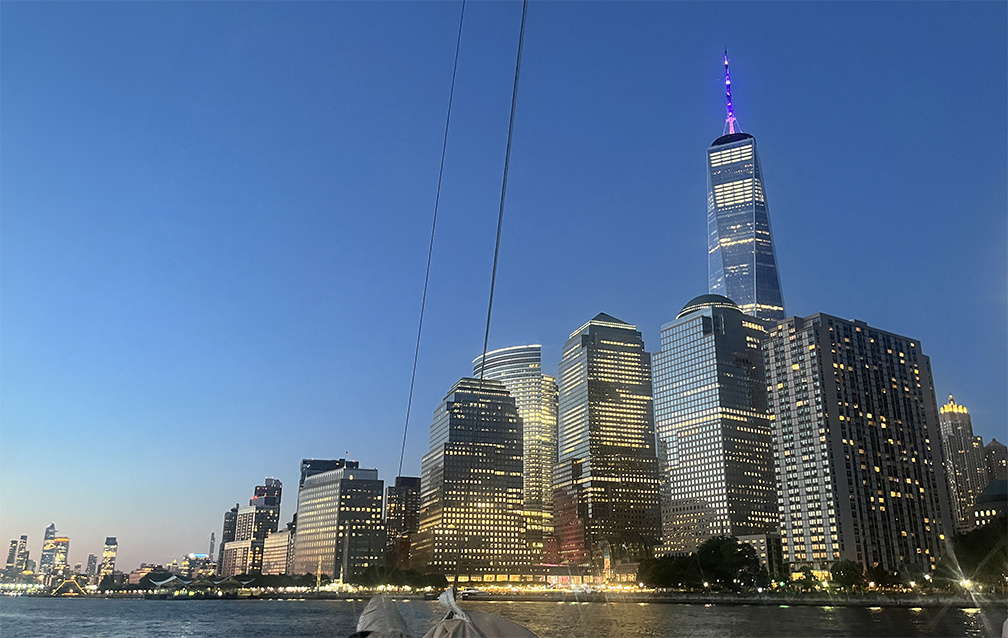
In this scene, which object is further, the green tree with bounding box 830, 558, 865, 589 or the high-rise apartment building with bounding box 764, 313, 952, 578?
the high-rise apartment building with bounding box 764, 313, 952, 578

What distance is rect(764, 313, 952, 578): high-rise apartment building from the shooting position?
5787 inches

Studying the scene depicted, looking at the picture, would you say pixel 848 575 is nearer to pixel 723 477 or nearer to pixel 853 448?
pixel 853 448

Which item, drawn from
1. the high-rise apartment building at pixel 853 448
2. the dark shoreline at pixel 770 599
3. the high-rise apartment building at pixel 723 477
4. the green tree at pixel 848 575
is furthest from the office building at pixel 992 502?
the high-rise apartment building at pixel 723 477

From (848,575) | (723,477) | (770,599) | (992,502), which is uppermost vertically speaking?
(723,477)

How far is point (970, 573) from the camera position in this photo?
294 ft

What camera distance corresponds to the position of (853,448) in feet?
500

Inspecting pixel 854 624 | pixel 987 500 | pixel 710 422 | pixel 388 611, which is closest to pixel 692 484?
pixel 710 422

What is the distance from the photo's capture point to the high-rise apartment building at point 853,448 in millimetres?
147000

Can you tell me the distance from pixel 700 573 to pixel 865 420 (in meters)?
51.9

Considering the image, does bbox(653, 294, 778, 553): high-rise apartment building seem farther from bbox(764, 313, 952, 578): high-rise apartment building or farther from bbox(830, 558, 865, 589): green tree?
bbox(830, 558, 865, 589): green tree

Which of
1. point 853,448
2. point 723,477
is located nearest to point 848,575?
point 853,448

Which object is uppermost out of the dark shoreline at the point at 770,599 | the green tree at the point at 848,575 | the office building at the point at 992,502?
the office building at the point at 992,502

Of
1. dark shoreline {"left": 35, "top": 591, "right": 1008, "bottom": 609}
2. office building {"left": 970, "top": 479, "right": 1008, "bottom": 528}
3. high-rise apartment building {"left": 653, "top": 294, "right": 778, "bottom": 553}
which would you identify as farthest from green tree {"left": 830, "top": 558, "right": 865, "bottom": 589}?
high-rise apartment building {"left": 653, "top": 294, "right": 778, "bottom": 553}

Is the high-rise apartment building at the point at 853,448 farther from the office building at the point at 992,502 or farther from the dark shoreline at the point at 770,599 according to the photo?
the dark shoreline at the point at 770,599
